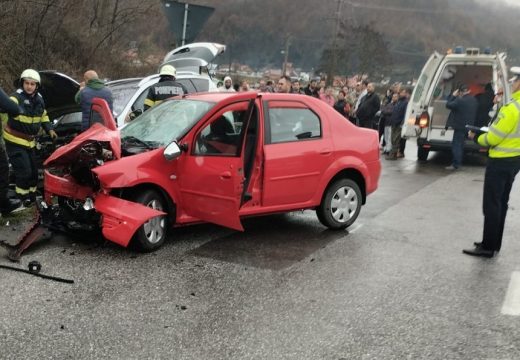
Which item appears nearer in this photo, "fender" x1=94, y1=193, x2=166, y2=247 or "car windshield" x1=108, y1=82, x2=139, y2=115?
"fender" x1=94, y1=193, x2=166, y2=247

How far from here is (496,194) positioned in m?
5.58

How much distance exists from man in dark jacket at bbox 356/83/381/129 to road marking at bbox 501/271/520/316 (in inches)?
339

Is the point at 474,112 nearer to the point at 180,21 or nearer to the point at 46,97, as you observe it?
the point at 180,21

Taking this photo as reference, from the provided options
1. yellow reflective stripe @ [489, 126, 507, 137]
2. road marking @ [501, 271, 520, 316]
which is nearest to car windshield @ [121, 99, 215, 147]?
yellow reflective stripe @ [489, 126, 507, 137]

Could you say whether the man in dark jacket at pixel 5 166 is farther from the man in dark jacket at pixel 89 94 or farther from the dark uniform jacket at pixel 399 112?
the dark uniform jacket at pixel 399 112

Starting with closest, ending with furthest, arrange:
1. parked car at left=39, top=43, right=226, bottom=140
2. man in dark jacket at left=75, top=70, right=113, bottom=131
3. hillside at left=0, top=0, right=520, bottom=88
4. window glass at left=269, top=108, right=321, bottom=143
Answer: window glass at left=269, top=108, right=321, bottom=143
man in dark jacket at left=75, top=70, right=113, bottom=131
parked car at left=39, top=43, right=226, bottom=140
hillside at left=0, top=0, right=520, bottom=88

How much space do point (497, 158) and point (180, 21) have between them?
6878 millimetres

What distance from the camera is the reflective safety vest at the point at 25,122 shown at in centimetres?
672

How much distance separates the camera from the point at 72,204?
5.50 meters

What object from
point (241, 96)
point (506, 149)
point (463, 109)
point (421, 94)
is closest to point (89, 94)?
point (241, 96)

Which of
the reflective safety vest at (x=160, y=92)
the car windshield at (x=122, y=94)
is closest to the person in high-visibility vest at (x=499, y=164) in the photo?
the reflective safety vest at (x=160, y=92)

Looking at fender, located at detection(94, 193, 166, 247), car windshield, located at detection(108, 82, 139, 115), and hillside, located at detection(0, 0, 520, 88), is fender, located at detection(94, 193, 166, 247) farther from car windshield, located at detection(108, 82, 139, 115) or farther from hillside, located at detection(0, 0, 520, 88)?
hillside, located at detection(0, 0, 520, 88)

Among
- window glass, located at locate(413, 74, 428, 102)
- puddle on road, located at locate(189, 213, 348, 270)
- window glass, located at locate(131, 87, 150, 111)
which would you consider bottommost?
puddle on road, located at locate(189, 213, 348, 270)

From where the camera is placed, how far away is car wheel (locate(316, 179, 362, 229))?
643 cm
